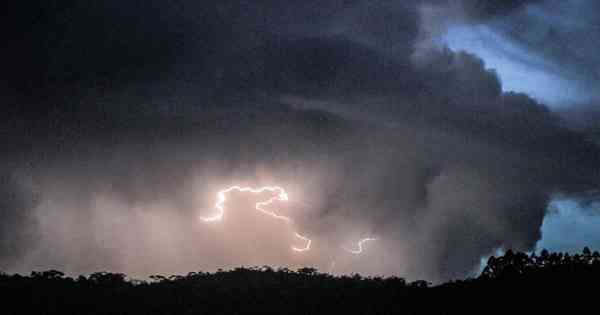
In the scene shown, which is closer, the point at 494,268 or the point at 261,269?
the point at 494,268

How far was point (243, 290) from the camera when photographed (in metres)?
23.0

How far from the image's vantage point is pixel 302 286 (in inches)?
929

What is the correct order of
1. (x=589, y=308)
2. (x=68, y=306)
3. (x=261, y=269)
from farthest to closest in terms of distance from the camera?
(x=261, y=269), (x=68, y=306), (x=589, y=308)

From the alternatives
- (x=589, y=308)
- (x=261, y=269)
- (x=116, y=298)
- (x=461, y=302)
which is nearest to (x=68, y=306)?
(x=116, y=298)

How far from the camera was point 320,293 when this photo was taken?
907 inches

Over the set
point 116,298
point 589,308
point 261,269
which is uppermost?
point 261,269

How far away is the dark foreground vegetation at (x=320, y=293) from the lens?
20.8 m

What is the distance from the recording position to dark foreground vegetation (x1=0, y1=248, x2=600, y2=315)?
820 inches

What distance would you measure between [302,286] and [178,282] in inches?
172

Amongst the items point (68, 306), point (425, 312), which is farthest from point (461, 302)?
point (68, 306)

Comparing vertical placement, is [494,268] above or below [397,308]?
above

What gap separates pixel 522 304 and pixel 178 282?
1148cm

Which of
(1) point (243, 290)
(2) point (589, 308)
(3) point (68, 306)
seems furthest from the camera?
(1) point (243, 290)

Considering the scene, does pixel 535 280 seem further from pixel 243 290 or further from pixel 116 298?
pixel 116 298
